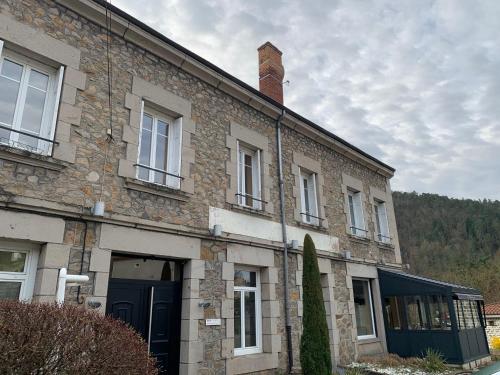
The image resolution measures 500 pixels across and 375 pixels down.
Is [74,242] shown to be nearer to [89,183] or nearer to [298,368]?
[89,183]

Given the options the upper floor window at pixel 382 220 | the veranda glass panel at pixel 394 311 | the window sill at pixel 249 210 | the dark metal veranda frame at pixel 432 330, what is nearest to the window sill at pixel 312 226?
the window sill at pixel 249 210

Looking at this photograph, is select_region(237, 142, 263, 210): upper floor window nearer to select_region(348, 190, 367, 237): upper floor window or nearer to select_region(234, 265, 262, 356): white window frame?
select_region(234, 265, 262, 356): white window frame

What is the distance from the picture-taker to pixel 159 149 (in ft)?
22.4

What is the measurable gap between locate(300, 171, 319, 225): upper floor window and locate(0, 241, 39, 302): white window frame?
19.8 ft

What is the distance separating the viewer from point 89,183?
550 cm

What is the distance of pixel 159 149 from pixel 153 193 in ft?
3.20

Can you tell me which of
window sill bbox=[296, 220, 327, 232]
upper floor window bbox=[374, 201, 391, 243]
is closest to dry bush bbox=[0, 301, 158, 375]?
window sill bbox=[296, 220, 327, 232]

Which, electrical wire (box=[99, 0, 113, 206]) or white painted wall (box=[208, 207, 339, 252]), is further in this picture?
white painted wall (box=[208, 207, 339, 252])

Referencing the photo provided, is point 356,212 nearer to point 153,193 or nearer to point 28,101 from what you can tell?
point 153,193

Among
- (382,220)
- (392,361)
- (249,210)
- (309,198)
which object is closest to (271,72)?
(309,198)

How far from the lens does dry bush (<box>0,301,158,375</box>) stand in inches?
103

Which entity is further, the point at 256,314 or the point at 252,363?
the point at 256,314

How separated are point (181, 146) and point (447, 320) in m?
8.46

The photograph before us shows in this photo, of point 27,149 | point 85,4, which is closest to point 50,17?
point 85,4
